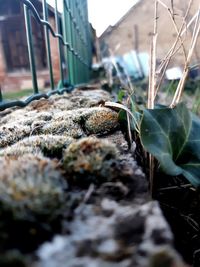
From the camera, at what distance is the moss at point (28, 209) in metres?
0.34

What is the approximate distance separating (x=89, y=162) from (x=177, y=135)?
310 millimetres

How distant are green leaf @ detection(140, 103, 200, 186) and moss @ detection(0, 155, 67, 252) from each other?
33 cm

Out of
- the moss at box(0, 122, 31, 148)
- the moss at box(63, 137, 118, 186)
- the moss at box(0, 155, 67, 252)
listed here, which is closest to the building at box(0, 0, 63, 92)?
the moss at box(0, 122, 31, 148)

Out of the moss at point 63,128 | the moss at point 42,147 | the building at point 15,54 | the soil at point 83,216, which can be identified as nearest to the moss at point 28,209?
the soil at point 83,216

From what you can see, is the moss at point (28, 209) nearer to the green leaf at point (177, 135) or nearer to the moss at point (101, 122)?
the green leaf at point (177, 135)

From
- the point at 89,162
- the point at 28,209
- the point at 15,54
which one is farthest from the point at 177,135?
the point at 15,54

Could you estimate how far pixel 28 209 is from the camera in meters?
0.35

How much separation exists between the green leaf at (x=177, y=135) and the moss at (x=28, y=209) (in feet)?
1.10

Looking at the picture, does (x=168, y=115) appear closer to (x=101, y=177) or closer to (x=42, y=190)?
(x=101, y=177)

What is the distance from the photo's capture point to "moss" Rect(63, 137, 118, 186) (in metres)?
0.48

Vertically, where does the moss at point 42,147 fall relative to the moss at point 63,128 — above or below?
above

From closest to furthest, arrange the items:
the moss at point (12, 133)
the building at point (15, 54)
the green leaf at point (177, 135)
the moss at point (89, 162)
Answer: the moss at point (89, 162)
the green leaf at point (177, 135)
the moss at point (12, 133)
the building at point (15, 54)

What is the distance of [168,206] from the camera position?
2.51 feet

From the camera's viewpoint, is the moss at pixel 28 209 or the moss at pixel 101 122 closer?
the moss at pixel 28 209
